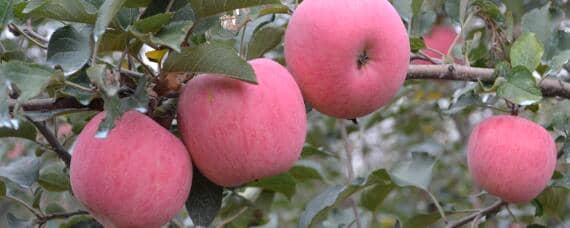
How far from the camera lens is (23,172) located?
1.33 metres

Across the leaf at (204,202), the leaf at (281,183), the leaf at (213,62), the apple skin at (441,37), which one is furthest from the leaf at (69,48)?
the apple skin at (441,37)

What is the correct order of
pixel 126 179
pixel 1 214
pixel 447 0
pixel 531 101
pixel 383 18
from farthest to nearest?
1. pixel 447 0
2. pixel 1 214
3. pixel 531 101
4. pixel 383 18
5. pixel 126 179

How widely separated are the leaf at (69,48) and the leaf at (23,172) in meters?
0.38

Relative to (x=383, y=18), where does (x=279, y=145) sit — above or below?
below

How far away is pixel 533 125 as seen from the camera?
4.44 feet

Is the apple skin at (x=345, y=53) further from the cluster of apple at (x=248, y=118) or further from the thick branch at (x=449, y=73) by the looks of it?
the thick branch at (x=449, y=73)

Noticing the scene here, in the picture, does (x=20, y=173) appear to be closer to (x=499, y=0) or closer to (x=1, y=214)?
(x=1, y=214)

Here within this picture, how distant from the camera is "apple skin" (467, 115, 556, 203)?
4.30ft

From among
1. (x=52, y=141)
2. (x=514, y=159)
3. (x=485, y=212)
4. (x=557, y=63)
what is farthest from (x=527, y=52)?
(x=52, y=141)

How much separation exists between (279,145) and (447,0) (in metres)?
0.81

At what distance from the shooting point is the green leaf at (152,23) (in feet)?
3.08

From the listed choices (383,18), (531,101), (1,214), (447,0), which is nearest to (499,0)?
(447,0)

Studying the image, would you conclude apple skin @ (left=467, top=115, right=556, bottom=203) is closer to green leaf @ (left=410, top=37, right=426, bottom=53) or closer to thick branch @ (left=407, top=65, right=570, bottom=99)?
thick branch @ (left=407, top=65, right=570, bottom=99)

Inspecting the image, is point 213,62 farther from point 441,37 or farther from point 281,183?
point 441,37
